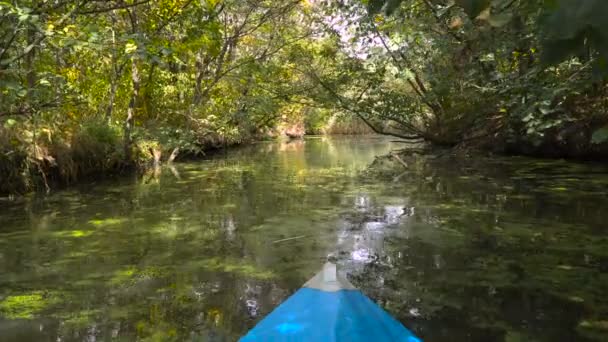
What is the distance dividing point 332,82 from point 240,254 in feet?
21.5

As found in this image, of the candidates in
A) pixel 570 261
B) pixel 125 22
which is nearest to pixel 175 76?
pixel 125 22

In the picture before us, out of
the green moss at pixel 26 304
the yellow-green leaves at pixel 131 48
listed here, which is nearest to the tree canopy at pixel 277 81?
the yellow-green leaves at pixel 131 48

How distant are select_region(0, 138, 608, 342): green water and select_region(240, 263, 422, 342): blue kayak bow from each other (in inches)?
46.7

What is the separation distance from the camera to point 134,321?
10.3ft

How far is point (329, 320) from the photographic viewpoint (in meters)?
1.72

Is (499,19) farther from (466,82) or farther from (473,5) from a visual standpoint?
(466,82)

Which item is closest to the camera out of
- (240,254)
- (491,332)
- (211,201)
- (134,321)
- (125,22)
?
(491,332)

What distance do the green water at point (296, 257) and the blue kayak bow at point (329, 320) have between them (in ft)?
3.90

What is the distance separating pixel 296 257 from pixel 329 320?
2798 millimetres

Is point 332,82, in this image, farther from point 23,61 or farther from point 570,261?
point 570,261

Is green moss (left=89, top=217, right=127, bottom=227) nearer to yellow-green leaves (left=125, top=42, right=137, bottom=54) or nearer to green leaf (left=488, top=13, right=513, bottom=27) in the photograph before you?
yellow-green leaves (left=125, top=42, right=137, bottom=54)

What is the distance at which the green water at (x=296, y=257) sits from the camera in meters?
3.11

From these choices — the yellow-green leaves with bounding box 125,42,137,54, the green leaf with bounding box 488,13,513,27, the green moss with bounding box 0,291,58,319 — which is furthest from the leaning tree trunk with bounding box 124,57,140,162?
the green leaf with bounding box 488,13,513,27

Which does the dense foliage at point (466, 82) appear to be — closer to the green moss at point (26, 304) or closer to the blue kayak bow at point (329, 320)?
the blue kayak bow at point (329, 320)
